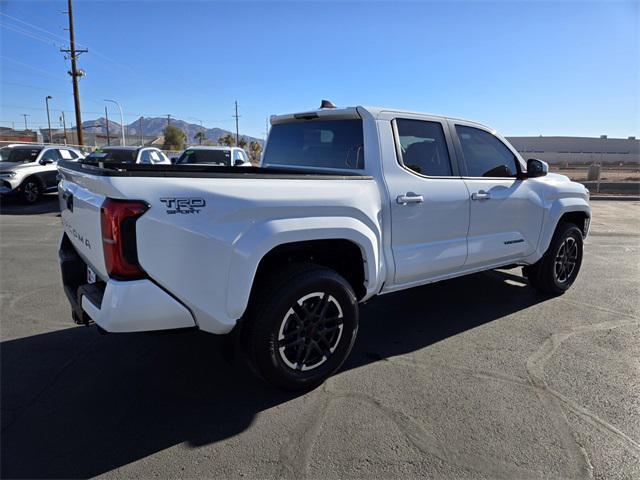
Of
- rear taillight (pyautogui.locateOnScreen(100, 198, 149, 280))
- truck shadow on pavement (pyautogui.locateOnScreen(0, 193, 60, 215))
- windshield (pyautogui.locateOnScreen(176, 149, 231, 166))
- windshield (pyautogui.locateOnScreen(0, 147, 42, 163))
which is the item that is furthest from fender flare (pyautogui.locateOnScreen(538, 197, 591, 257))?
windshield (pyautogui.locateOnScreen(0, 147, 42, 163))

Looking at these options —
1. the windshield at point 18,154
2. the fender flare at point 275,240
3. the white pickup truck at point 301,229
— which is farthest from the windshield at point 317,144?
the windshield at point 18,154

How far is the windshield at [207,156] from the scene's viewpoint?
13.0 m

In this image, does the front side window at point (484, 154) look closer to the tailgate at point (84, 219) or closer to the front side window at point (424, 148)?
the front side window at point (424, 148)

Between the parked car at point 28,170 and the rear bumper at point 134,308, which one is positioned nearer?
the rear bumper at point 134,308

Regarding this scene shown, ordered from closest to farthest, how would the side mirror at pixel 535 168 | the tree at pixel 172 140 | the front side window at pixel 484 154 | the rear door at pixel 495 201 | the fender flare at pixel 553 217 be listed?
the rear door at pixel 495 201, the front side window at pixel 484 154, the side mirror at pixel 535 168, the fender flare at pixel 553 217, the tree at pixel 172 140

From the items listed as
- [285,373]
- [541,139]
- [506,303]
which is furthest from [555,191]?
[541,139]

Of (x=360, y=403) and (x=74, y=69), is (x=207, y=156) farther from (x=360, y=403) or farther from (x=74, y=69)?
(x=74, y=69)

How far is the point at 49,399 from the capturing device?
2.97 metres

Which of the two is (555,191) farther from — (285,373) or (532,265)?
(285,373)

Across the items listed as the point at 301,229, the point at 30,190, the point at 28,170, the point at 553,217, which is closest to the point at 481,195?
the point at 553,217

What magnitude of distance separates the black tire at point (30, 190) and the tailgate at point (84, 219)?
11979 millimetres

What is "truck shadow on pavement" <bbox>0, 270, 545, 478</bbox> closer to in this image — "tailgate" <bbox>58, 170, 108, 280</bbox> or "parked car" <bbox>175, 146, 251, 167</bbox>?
"tailgate" <bbox>58, 170, 108, 280</bbox>

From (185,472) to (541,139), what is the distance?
322 feet

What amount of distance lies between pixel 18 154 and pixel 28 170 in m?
1.26
